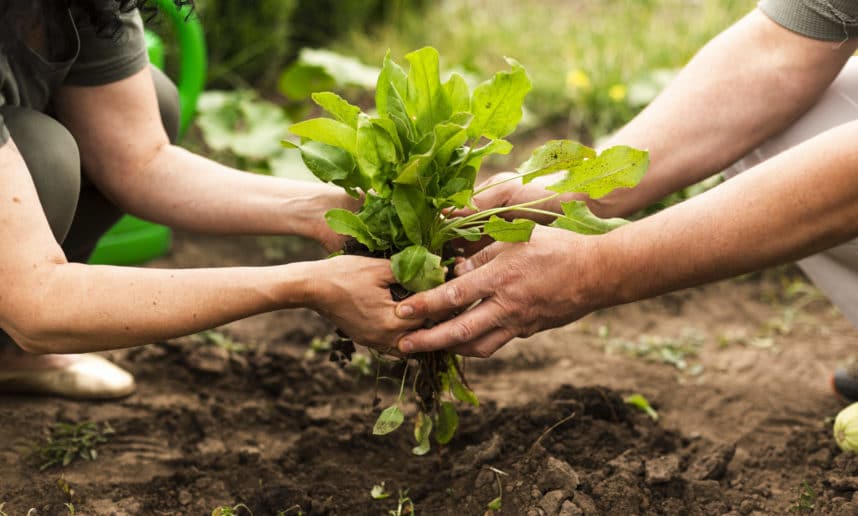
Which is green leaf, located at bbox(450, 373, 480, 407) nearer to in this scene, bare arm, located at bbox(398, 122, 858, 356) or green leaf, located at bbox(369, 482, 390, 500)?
bare arm, located at bbox(398, 122, 858, 356)

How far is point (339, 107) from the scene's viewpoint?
1.82 metres

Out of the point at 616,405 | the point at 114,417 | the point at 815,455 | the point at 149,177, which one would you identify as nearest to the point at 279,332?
the point at 114,417

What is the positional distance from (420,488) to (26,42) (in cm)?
125

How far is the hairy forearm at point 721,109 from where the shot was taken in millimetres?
2234

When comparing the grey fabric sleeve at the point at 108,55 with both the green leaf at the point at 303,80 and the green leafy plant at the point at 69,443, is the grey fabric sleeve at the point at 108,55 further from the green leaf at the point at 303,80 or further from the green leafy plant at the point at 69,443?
the green leaf at the point at 303,80

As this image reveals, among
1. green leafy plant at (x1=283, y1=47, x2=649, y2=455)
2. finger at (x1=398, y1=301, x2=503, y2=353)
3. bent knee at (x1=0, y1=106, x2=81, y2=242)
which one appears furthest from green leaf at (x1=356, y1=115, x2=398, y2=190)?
bent knee at (x1=0, y1=106, x2=81, y2=242)

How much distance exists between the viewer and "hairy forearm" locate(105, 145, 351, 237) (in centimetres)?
214

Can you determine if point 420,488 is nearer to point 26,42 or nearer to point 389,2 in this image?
point 26,42

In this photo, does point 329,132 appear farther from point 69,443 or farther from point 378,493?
point 69,443

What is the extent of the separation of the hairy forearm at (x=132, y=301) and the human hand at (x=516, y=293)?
0.82ft

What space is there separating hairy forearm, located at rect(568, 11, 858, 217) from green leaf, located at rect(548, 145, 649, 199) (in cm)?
45

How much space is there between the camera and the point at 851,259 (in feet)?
7.21

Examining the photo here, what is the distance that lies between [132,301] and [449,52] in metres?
3.28

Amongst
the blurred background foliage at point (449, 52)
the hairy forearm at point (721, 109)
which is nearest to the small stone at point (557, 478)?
the hairy forearm at point (721, 109)
